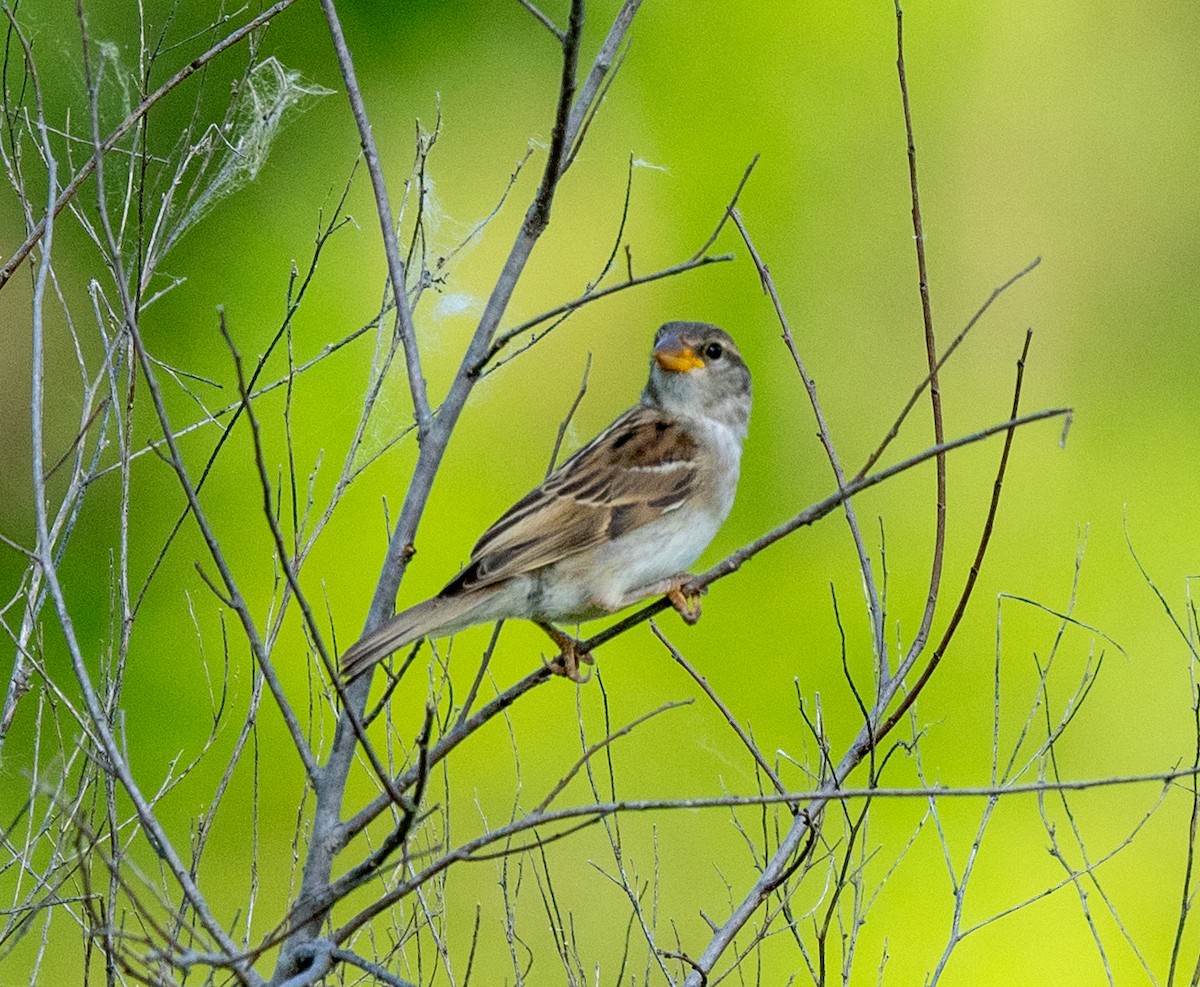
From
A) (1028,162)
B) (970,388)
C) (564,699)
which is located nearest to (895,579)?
(970,388)

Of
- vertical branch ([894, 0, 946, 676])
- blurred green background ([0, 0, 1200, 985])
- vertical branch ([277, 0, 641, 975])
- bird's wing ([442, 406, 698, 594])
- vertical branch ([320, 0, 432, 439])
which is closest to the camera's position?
vertical branch ([277, 0, 641, 975])

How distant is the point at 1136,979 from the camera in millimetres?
7746

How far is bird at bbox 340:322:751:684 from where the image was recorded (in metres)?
3.37

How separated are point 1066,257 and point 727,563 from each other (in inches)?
284

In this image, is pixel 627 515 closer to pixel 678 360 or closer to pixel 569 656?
pixel 569 656

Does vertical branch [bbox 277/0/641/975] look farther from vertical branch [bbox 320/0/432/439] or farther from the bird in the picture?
the bird

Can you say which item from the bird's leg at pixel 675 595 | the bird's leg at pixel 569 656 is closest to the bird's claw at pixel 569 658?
the bird's leg at pixel 569 656

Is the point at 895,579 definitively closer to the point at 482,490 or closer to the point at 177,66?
the point at 482,490

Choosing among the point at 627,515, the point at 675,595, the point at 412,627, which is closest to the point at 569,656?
the point at 675,595

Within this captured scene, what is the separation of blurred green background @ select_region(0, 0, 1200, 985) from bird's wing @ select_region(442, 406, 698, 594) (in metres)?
3.54

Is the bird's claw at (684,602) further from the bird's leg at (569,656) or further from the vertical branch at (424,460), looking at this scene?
the vertical branch at (424,460)

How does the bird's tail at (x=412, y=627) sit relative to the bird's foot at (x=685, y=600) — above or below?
below

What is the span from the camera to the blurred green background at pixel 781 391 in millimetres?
7785

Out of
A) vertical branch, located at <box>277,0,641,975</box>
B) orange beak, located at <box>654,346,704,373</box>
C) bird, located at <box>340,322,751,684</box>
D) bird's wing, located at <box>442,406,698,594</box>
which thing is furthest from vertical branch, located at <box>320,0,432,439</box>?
orange beak, located at <box>654,346,704,373</box>
